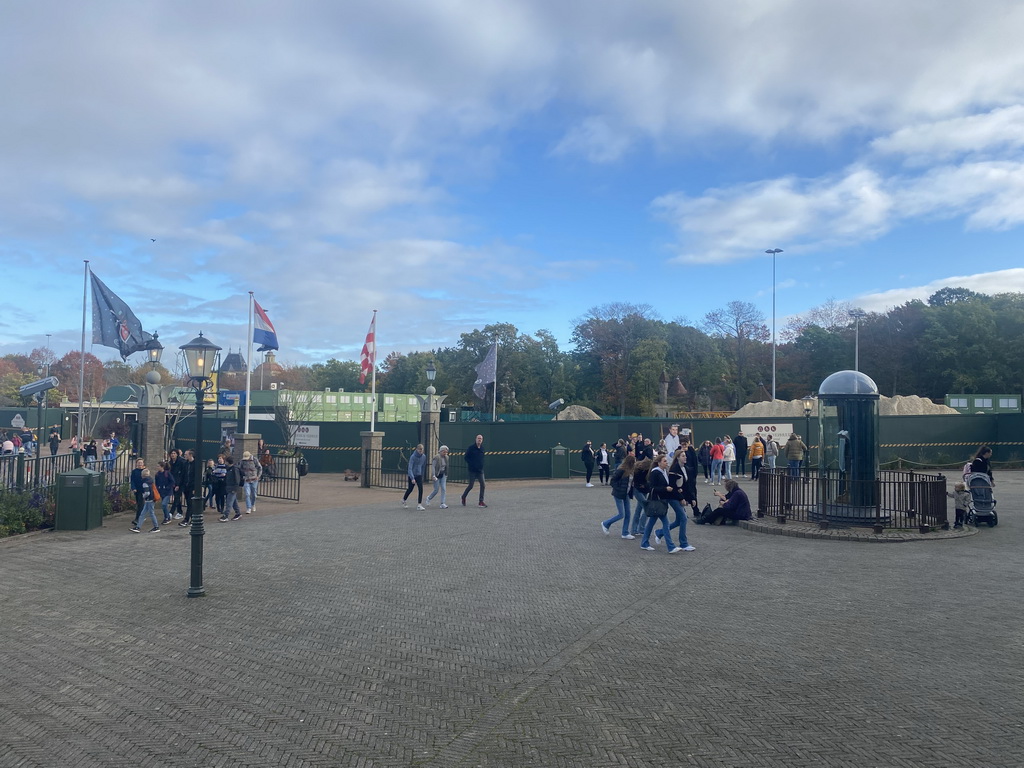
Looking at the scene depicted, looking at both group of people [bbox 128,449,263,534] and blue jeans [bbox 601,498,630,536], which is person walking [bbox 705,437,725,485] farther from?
group of people [bbox 128,449,263,534]

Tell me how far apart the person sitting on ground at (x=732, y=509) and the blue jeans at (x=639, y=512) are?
224cm

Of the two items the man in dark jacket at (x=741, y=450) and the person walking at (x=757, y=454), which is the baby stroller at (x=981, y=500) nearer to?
the person walking at (x=757, y=454)

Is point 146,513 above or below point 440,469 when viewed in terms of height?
below

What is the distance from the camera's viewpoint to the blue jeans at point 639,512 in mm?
13047

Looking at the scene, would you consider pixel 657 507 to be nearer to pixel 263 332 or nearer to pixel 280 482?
pixel 280 482

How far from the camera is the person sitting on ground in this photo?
15.3 meters

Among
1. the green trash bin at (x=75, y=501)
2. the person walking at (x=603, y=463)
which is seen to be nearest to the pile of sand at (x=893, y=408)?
the person walking at (x=603, y=463)

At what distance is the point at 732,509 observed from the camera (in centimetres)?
1534

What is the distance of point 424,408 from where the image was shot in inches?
1049

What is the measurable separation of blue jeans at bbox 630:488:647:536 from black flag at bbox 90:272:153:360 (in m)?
21.8

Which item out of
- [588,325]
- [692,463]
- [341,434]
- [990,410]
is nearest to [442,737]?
→ [692,463]

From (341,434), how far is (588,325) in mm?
35031

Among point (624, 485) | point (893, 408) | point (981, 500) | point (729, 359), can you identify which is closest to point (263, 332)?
point (624, 485)

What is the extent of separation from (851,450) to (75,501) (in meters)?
15.3
